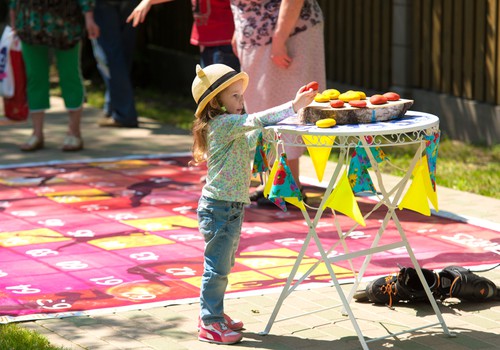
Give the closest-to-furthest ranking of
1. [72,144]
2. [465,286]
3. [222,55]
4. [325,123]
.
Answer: [325,123] < [465,286] < [222,55] < [72,144]

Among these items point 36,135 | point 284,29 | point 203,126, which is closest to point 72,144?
point 36,135

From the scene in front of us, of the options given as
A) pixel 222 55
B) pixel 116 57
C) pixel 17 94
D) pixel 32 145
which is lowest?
pixel 32 145

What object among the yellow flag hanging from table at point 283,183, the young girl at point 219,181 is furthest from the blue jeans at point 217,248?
the yellow flag hanging from table at point 283,183

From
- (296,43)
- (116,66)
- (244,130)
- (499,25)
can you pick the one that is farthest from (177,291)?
(116,66)

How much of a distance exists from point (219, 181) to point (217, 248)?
31 centimetres

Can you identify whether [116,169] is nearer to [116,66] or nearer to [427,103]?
[116,66]

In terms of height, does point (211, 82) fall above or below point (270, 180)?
above

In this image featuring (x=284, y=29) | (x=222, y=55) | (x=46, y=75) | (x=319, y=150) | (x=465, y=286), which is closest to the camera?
(x=465, y=286)

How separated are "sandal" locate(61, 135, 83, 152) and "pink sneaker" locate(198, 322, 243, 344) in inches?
224

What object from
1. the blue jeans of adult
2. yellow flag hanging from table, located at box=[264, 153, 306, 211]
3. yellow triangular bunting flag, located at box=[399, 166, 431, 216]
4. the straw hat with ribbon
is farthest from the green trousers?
yellow triangular bunting flag, located at box=[399, 166, 431, 216]

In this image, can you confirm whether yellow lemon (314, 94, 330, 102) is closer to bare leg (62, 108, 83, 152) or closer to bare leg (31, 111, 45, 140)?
bare leg (62, 108, 83, 152)

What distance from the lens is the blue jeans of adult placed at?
1190 centimetres

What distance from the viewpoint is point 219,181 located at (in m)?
5.16

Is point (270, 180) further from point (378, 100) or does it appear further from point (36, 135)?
point (36, 135)
